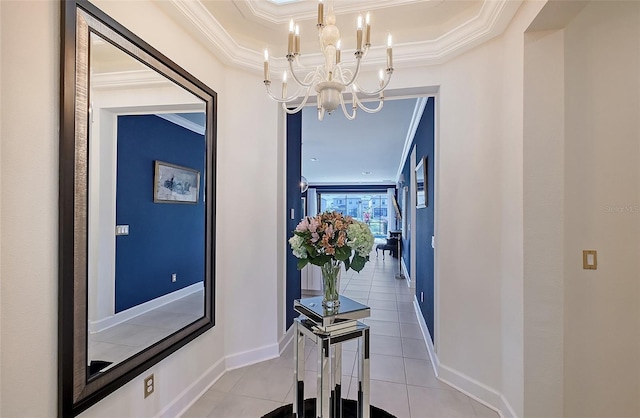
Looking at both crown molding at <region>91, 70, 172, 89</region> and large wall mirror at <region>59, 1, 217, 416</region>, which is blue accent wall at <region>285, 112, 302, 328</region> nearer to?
large wall mirror at <region>59, 1, 217, 416</region>

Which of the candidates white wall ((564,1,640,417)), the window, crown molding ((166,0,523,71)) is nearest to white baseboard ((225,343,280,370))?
white wall ((564,1,640,417))

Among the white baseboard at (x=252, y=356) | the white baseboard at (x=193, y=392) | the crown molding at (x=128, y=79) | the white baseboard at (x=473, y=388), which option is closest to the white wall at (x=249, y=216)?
the white baseboard at (x=252, y=356)

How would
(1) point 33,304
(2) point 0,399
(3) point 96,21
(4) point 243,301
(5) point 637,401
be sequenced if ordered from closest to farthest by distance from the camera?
(2) point 0,399, (1) point 33,304, (3) point 96,21, (5) point 637,401, (4) point 243,301

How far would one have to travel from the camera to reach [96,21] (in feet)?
4.29

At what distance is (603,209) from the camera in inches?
63.1

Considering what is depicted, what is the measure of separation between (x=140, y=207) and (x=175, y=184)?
1.10 feet

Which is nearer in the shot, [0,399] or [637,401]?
[0,399]

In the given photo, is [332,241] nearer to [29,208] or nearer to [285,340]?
[29,208]

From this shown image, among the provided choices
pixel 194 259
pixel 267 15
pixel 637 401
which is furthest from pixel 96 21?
pixel 637 401

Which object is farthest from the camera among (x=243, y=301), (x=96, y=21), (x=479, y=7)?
(x=243, y=301)

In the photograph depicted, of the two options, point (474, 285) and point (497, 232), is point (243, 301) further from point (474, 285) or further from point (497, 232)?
point (497, 232)

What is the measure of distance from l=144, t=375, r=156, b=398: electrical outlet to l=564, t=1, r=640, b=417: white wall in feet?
7.95

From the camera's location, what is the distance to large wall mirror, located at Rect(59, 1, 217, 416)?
1.21 m

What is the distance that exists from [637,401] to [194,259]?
2829 millimetres
